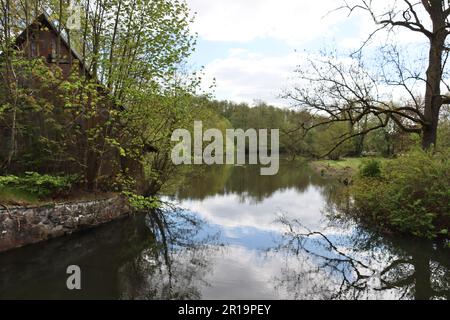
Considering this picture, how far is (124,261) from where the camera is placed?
29.0 ft

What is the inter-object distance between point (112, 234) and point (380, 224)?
339 inches

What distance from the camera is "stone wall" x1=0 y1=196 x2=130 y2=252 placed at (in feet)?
29.2

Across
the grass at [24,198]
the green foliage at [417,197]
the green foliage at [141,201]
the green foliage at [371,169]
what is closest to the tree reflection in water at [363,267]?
the green foliage at [417,197]

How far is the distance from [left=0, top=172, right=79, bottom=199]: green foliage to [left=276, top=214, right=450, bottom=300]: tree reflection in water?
23.2 feet

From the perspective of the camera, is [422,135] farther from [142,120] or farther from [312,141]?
[312,141]

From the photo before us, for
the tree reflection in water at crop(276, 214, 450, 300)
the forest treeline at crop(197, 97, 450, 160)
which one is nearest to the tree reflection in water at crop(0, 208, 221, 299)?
the tree reflection in water at crop(276, 214, 450, 300)

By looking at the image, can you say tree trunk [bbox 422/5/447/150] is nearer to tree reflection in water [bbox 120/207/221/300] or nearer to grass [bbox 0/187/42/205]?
tree reflection in water [bbox 120/207/221/300]

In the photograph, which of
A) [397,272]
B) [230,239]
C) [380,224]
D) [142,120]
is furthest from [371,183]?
[142,120]

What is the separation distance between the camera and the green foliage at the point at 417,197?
9.63 meters

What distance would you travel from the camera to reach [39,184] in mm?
10789

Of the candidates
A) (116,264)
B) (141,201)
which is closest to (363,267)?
(116,264)

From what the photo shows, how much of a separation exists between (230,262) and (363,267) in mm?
3291

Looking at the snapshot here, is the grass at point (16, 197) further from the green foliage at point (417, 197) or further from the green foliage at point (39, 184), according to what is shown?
the green foliage at point (417, 197)
